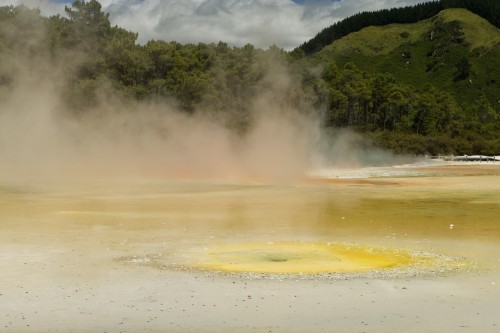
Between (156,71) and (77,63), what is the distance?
9.47m

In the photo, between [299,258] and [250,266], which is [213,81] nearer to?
[299,258]

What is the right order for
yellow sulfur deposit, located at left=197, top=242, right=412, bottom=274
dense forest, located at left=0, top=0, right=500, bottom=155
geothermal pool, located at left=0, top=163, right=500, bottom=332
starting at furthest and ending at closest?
dense forest, located at left=0, top=0, right=500, bottom=155 → yellow sulfur deposit, located at left=197, top=242, right=412, bottom=274 → geothermal pool, located at left=0, top=163, right=500, bottom=332

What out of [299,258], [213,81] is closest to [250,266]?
[299,258]

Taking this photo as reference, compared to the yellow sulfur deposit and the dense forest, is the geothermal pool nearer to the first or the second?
the yellow sulfur deposit

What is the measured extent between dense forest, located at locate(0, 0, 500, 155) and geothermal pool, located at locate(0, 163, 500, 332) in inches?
2060

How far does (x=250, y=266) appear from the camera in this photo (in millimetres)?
17094

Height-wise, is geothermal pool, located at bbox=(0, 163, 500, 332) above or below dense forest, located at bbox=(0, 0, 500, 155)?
below

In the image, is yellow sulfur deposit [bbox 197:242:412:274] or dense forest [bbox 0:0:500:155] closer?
yellow sulfur deposit [bbox 197:242:412:274]

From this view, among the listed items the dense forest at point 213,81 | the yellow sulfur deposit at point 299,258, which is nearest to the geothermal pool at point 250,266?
the yellow sulfur deposit at point 299,258

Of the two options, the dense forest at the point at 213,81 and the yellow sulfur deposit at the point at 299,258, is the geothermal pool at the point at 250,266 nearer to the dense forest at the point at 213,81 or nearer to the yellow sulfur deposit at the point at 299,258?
the yellow sulfur deposit at the point at 299,258

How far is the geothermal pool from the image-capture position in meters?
12.6

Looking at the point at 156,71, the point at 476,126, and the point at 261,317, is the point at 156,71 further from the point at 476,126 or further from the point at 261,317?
the point at 261,317

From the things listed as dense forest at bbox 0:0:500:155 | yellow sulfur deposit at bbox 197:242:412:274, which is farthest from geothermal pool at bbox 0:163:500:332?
dense forest at bbox 0:0:500:155

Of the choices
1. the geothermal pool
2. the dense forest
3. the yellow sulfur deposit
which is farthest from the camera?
the dense forest
